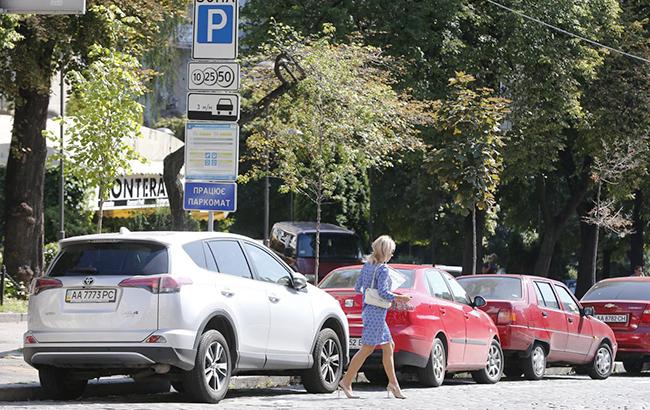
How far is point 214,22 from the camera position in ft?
52.3

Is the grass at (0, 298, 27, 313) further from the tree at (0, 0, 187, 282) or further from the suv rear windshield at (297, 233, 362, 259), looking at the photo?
the suv rear windshield at (297, 233, 362, 259)

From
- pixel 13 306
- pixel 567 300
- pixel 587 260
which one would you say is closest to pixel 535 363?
pixel 567 300

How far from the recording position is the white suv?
473 inches

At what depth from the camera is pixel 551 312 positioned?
807 inches

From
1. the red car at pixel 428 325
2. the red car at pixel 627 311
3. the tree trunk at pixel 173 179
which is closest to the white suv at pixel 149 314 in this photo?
the red car at pixel 428 325

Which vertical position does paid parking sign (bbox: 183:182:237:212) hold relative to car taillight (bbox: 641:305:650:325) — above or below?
above

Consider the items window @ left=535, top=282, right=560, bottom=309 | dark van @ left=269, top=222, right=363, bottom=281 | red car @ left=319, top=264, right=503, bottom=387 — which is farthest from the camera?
dark van @ left=269, top=222, right=363, bottom=281

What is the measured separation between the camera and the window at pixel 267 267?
13.8 m

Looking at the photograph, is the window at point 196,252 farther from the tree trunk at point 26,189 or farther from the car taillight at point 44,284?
the tree trunk at point 26,189

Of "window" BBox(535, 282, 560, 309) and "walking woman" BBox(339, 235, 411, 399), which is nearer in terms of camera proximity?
"walking woman" BBox(339, 235, 411, 399)

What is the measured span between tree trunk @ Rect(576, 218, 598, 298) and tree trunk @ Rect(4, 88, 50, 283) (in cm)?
2169

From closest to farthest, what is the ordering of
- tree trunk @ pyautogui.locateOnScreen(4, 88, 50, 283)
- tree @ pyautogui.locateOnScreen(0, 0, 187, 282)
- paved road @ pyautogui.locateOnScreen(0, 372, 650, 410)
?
1. paved road @ pyautogui.locateOnScreen(0, 372, 650, 410)
2. tree @ pyautogui.locateOnScreen(0, 0, 187, 282)
3. tree trunk @ pyautogui.locateOnScreen(4, 88, 50, 283)

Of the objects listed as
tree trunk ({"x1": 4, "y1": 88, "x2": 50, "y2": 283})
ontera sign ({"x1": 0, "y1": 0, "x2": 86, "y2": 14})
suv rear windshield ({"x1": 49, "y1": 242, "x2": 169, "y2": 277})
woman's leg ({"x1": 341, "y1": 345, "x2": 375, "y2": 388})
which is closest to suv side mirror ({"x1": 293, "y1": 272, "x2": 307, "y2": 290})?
woman's leg ({"x1": 341, "y1": 345, "x2": 375, "y2": 388})

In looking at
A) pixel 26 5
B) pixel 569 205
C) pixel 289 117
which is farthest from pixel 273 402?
pixel 569 205
